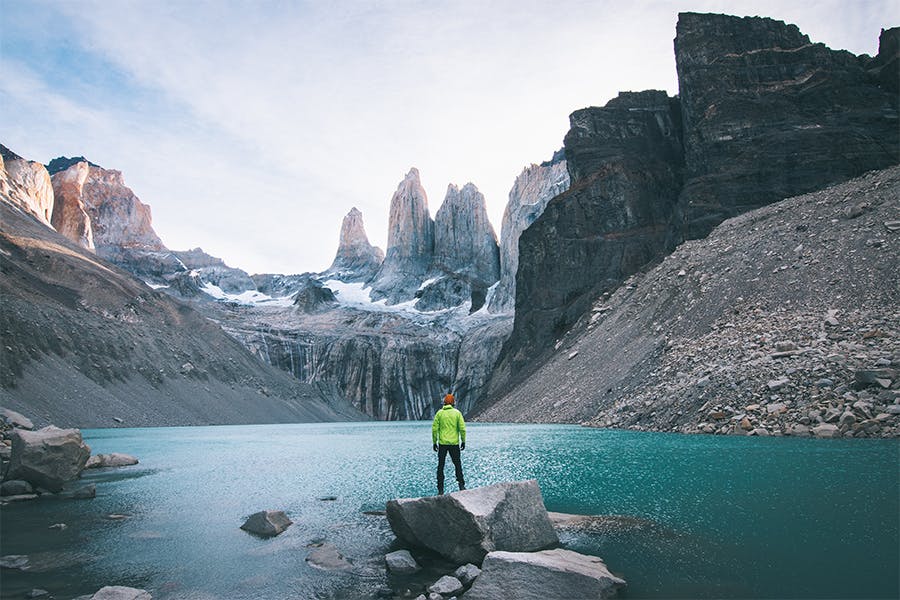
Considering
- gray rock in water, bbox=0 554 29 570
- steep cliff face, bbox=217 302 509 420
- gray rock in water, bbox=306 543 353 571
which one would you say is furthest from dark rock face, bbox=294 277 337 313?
gray rock in water, bbox=306 543 353 571

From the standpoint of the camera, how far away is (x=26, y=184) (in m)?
108

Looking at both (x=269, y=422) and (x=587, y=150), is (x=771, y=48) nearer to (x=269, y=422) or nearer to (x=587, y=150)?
(x=587, y=150)

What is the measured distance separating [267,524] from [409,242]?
178 m

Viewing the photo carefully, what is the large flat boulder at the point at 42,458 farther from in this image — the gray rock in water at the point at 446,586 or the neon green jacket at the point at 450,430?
the gray rock in water at the point at 446,586

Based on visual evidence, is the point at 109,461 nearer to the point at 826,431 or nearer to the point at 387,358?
the point at 826,431

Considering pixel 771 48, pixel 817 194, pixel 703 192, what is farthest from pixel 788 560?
pixel 771 48

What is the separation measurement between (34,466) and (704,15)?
8614 centimetres

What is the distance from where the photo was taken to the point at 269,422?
88312 mm

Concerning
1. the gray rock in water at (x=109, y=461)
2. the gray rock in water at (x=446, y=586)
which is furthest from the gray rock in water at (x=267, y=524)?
the gray rock in water at (x=109, y=461)

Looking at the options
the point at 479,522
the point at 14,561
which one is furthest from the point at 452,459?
the point at 14,561

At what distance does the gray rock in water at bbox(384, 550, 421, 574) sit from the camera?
32.4 feet

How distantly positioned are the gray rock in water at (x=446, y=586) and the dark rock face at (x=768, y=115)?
62.0 metres

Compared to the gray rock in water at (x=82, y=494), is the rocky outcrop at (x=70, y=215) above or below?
above

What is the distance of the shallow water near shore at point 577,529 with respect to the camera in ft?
29.2
